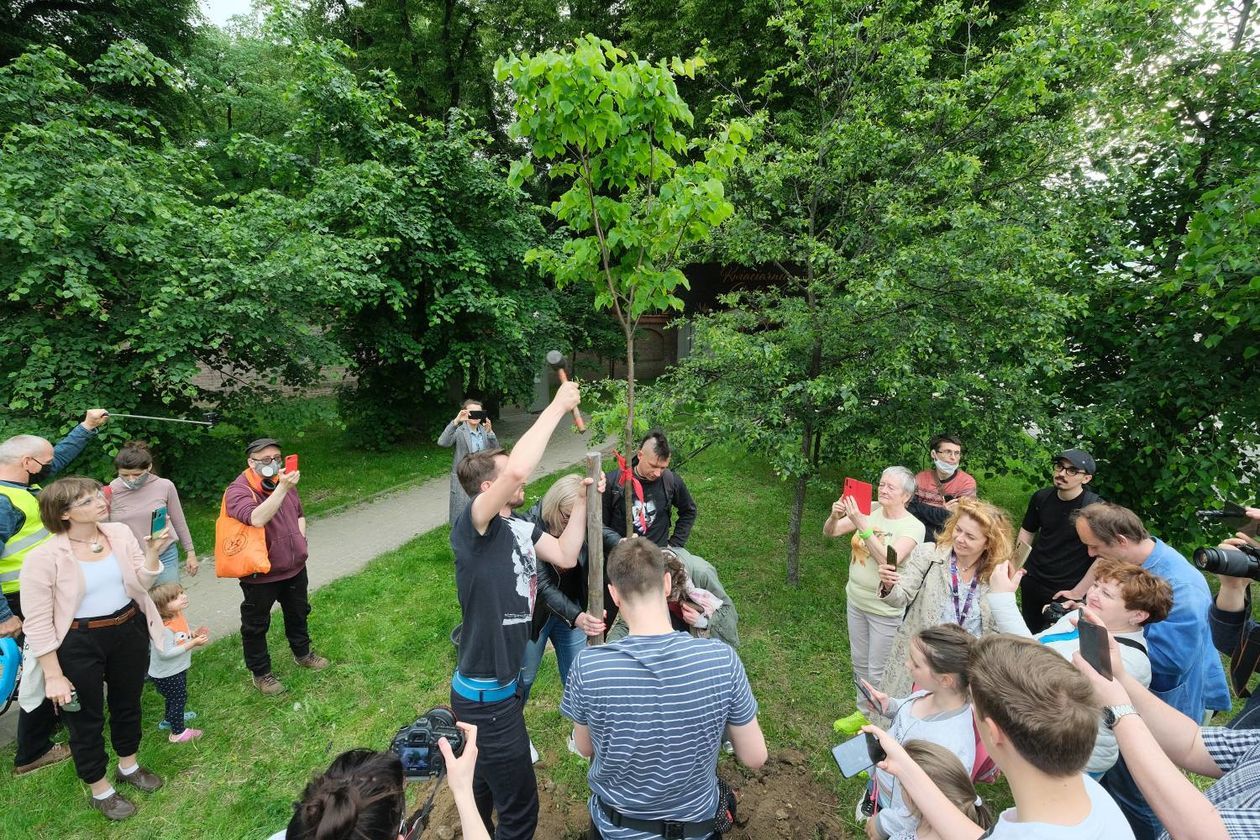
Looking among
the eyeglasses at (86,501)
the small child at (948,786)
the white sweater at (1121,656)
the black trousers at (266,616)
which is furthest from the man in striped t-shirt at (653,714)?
the black trousers at (266,616)

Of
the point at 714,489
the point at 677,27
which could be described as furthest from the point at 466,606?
the point at 677,27

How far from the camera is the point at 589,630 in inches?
124

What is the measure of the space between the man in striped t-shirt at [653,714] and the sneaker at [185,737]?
3.74 meters

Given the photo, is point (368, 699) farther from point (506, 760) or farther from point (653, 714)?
point (653, 714)

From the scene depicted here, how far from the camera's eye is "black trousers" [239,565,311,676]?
15.3ft

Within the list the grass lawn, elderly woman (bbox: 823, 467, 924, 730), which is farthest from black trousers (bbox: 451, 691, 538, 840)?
elderly woman (bbox: 823, 467, 924, 730)

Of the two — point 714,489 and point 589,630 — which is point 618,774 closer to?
point 589,630

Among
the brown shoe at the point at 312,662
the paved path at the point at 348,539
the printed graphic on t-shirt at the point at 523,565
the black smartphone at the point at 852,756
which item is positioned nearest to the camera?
the black smartphone at the point at 852,756

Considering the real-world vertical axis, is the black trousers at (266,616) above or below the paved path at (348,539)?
above

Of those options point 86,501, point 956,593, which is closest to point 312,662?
point 86,501

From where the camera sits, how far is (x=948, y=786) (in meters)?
2.14

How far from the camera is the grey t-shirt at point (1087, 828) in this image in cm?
154

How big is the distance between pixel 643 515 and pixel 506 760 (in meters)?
2.18

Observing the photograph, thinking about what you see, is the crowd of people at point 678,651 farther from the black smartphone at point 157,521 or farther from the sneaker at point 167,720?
the sneaker at point 167,720
